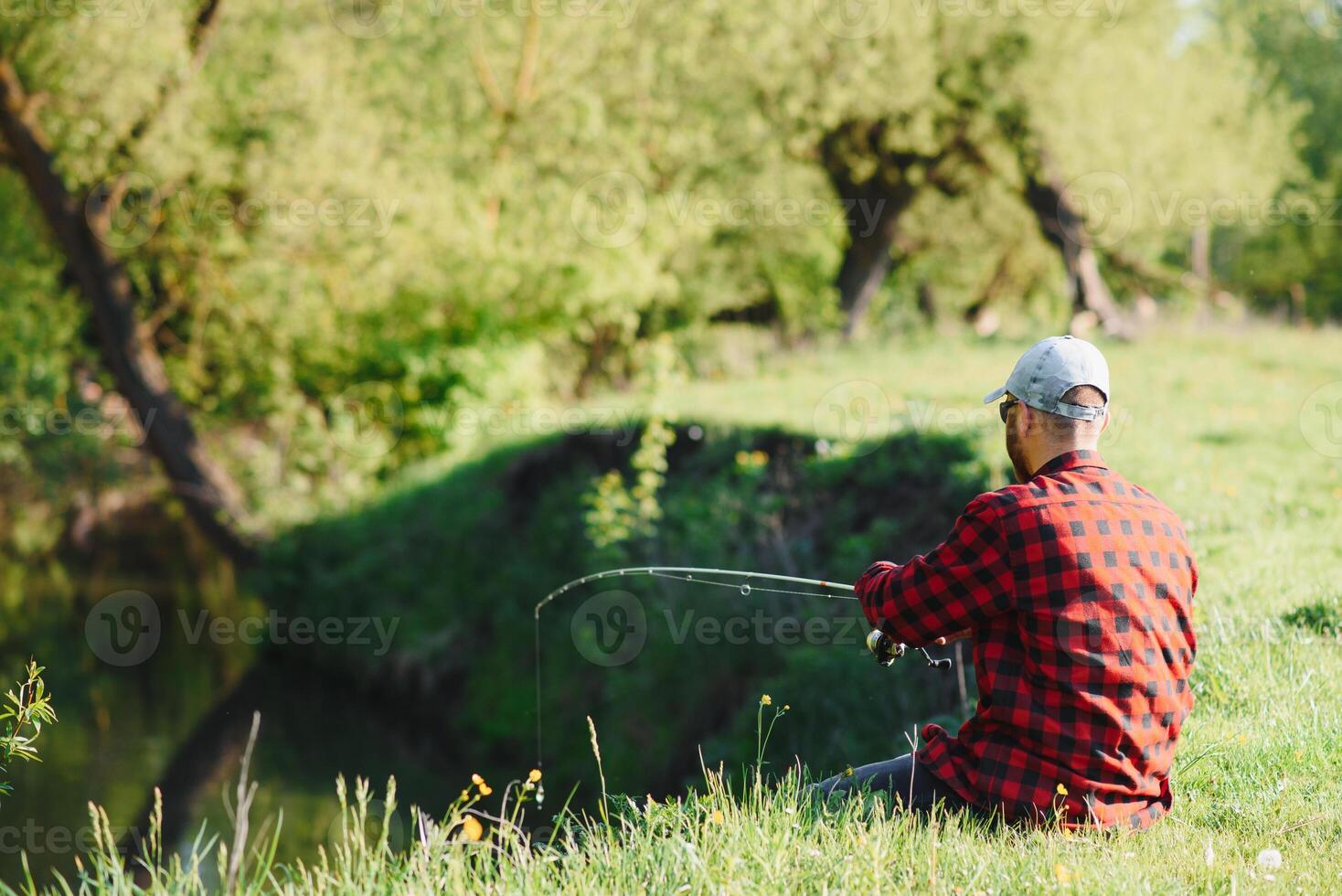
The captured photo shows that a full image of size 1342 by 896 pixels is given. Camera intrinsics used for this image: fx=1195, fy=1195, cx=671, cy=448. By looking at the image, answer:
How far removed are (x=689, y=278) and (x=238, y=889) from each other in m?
20.7

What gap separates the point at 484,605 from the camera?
13.2m

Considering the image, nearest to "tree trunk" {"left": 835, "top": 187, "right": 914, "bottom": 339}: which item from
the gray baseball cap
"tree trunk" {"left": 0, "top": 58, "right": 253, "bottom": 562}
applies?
"tree trunk" {"left": 0, "top": 58, "right": 253, "bottom": 562}

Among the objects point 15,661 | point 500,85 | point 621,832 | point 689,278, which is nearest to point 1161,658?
point 621,832

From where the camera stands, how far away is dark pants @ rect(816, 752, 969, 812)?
11.4 feet

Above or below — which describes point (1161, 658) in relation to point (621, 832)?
above

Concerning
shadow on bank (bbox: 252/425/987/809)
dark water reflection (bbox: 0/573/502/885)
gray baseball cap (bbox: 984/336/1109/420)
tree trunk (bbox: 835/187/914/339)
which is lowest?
dark water reflection (bbox: 0/573/502/885)

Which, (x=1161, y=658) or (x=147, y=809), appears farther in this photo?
(x=147, y=809)

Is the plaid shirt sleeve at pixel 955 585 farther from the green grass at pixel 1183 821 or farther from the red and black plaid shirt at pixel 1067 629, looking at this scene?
the green grass at pixel 1183 821

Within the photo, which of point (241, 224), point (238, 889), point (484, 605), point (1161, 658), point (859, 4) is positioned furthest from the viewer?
point (859, 4)

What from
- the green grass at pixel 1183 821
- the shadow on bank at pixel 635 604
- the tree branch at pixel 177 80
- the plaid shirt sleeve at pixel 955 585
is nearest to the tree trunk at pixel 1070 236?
the shadow on bank at pixel 635 604

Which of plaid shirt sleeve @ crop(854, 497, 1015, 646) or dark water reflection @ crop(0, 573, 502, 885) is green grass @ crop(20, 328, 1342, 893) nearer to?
plaid shirt sleeve @ crop(854, 497, 1015, 646)

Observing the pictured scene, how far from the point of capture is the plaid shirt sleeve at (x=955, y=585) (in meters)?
3.24

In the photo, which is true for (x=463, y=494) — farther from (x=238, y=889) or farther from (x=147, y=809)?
(x=238, y=889)

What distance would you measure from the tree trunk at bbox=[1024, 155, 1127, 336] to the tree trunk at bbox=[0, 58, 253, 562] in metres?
12.1
